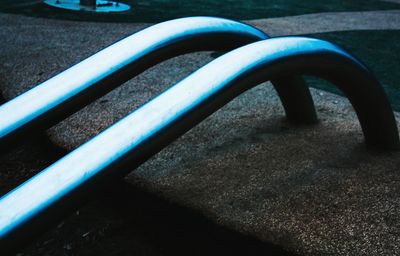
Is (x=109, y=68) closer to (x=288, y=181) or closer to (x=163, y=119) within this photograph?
(x=163, y=119)

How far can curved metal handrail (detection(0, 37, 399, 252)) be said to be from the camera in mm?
1084

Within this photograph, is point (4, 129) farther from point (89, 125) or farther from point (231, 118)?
point (231, 118)

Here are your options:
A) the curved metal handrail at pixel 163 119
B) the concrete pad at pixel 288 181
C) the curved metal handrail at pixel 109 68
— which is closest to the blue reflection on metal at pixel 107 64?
the curved metal handrail at pixel 109 68

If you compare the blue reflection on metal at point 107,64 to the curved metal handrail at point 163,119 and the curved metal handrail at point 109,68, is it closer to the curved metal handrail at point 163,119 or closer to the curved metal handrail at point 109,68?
the curved metal handrail at point 109,68

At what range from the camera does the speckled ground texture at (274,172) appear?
5.41 ft

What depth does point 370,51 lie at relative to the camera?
433cm

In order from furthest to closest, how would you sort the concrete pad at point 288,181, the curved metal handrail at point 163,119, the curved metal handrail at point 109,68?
the concrete pad at point 288,181 < the curved metal handrail at point 109,68 < the curved metal handrail at point 163,119

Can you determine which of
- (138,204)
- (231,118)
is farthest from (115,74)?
(231,118)

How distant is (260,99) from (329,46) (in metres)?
1.16

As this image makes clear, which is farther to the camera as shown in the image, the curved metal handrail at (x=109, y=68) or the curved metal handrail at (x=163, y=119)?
the curved metal handrail at (x=109, y=68)

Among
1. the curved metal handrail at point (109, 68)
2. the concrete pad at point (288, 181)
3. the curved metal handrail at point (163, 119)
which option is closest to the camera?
the curved metal handrail at point (163, 119)

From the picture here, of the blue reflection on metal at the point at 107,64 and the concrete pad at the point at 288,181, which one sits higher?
the blue reflection on metal at the point at 107,64

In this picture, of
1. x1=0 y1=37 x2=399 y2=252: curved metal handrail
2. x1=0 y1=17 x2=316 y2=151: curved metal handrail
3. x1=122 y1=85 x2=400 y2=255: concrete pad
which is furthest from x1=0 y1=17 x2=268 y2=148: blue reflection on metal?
x1=122 y1=85 x2=400 y2=255: concrete pad

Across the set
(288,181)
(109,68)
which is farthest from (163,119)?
(288,181)
